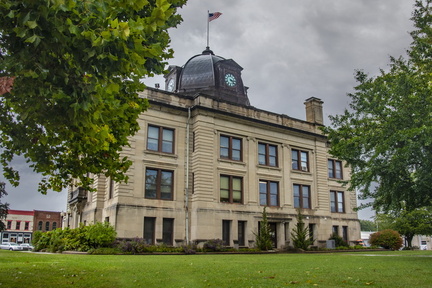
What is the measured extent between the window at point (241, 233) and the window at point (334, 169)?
43.5 feet

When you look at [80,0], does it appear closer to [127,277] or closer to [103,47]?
[103,47]

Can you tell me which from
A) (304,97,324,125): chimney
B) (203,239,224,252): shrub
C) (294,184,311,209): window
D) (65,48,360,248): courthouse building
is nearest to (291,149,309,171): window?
(65,48,360,248): courthouse building

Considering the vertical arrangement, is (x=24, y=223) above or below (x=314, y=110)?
below

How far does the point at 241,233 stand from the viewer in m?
33.8

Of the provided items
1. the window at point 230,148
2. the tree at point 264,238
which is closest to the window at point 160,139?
the window at point 230,148

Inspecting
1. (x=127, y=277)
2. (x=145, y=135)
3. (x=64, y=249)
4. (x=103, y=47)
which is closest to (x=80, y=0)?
(x=103, y=47)

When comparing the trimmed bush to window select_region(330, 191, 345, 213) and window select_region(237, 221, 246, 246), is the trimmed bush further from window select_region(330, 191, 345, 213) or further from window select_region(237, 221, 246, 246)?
window select_region(330, 191, 345, 213)

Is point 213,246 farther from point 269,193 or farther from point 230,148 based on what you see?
point 230,148

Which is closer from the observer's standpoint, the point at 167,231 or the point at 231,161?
the point at 167,231

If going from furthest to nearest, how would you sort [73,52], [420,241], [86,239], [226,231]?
[420,241] → [226,231] → [86,239] → [73,52]

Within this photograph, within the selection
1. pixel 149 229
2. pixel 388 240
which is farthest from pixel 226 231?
pixel 388 240

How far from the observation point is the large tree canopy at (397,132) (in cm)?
1745

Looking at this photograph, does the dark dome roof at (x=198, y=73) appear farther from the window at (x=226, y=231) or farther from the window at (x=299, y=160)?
the window at (x=226, y=231)

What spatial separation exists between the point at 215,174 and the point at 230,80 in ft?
35.9
